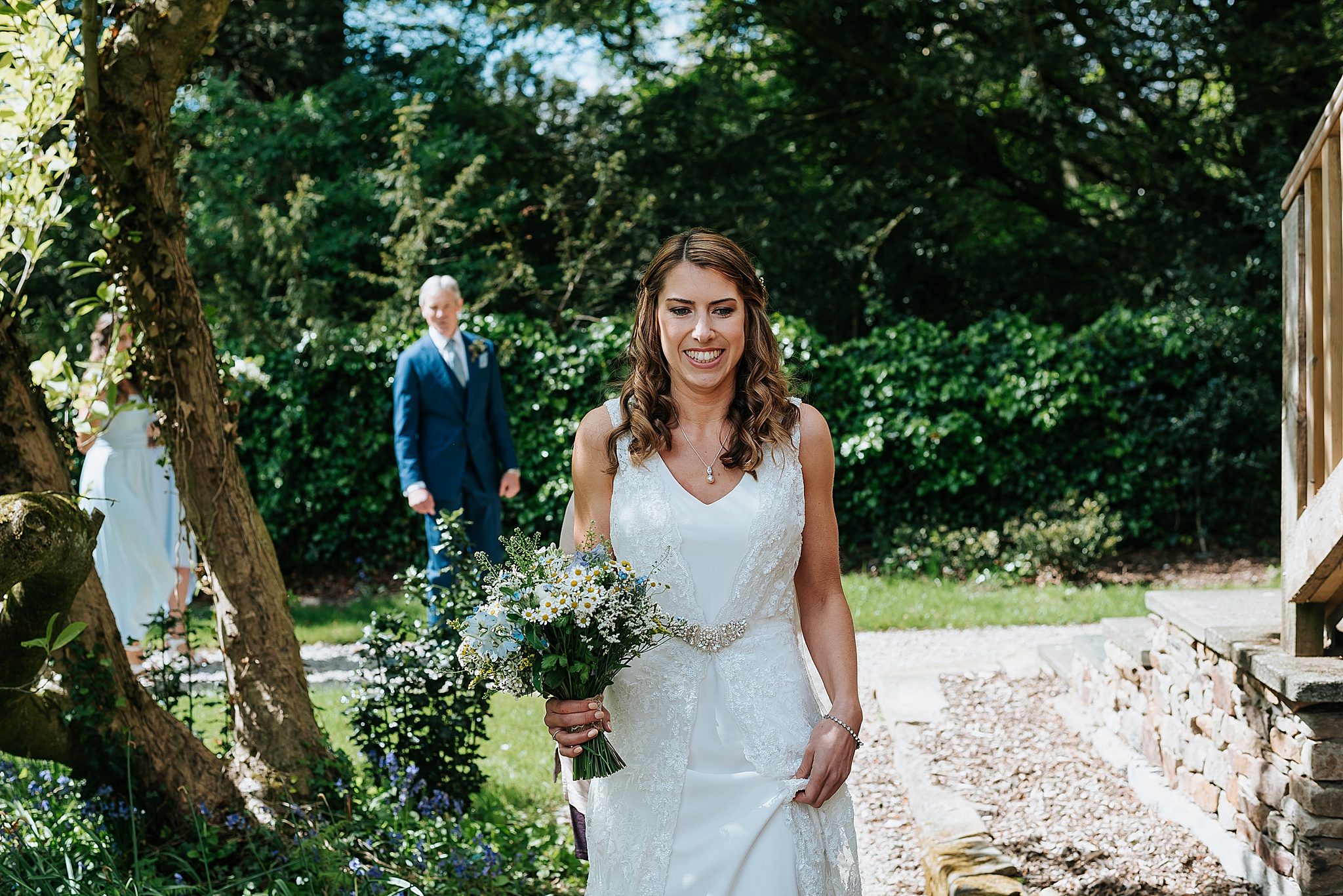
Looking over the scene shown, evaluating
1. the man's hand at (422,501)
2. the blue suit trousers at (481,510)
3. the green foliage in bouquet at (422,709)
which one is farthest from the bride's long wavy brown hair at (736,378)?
the blue suit trousers at (481,510)

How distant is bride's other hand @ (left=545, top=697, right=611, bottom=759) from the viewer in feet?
7.44

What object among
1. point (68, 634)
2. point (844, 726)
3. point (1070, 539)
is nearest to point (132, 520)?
point (68, 634)

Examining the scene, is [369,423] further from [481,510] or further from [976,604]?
[976,604]

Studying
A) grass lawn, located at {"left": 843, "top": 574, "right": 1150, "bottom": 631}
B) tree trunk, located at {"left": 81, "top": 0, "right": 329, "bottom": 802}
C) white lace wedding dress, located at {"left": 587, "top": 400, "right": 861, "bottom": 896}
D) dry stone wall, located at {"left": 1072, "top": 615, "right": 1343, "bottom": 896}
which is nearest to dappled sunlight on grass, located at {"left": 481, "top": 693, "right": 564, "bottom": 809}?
tree trunk, located at {"left": 81, "top": 0, "right": 329, "bottom": 802}

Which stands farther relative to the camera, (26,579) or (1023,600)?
(1023,600)

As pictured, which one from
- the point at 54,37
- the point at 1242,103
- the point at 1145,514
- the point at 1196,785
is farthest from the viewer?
the point at 1242,103

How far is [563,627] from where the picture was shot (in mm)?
2189

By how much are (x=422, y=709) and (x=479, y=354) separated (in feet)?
10.0

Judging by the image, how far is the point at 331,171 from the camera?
12297 mm

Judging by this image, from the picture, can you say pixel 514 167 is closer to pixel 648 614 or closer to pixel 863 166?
pixel 863 166

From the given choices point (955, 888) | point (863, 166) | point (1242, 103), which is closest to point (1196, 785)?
point (955, 888)

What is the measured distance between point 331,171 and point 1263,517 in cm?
1039

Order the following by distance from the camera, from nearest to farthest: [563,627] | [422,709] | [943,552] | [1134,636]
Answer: [563,627] → [422,709] → [1134,636] → [943,552]

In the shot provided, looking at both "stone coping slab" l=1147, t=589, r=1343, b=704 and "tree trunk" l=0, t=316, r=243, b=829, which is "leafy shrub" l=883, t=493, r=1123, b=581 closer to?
"stone coping slab" l=1147, t=589, r=1343, b=704
